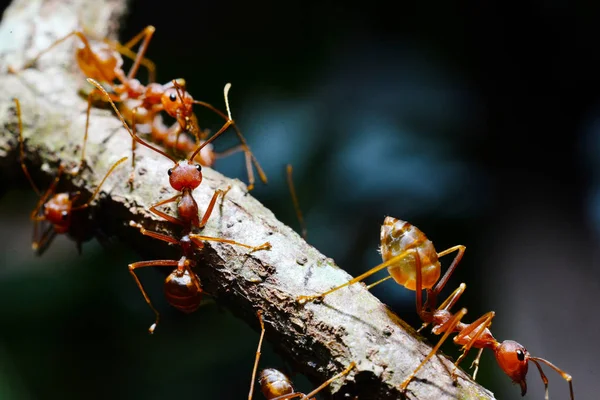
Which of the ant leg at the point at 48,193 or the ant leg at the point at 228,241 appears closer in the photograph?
the ant leg at the point at 228,241

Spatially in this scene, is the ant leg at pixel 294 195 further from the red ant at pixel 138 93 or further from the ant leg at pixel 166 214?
the ant leg at pixel 166 214

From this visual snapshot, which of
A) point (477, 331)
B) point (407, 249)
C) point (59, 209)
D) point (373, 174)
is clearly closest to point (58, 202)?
point (59, 209)

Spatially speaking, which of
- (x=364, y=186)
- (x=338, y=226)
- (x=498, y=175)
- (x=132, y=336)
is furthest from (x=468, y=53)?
(x=132, y=336)

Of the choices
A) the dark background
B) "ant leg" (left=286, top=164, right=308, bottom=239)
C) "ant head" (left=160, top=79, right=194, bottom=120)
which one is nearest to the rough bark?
"ant head" (left=160, top=79, right=194, bottom=120)

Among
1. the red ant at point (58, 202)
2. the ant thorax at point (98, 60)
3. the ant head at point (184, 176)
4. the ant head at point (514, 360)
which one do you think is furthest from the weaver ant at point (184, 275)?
the ant thorax at point (98, 60)

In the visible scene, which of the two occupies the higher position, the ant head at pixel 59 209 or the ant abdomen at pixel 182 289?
A: the ant abdomen at pixel 182 289

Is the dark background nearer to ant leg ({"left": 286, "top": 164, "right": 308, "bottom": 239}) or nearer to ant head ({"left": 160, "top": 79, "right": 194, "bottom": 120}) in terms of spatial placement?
ant leg ({"left": 286, "top": 164, "right": 308, "bottom": 239})
